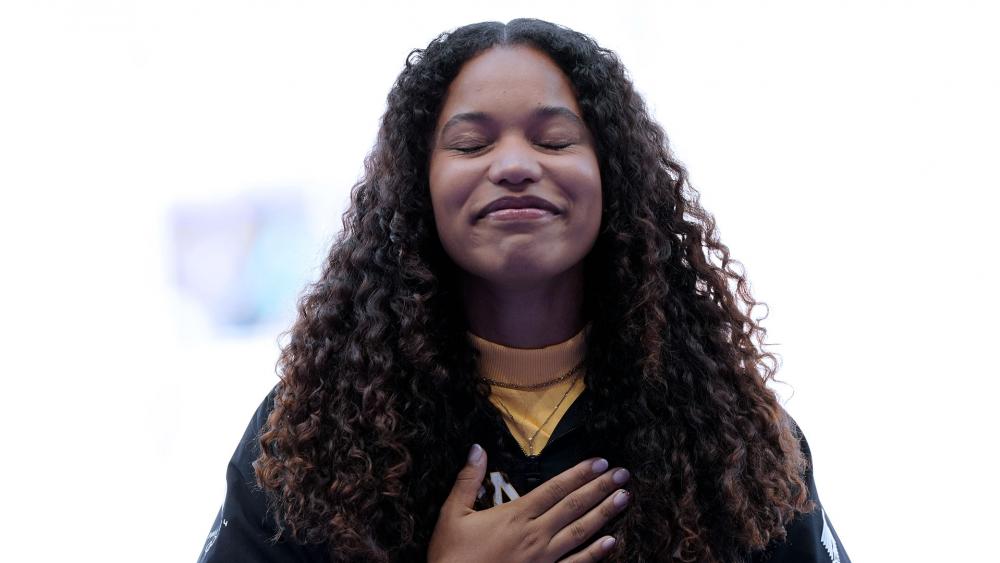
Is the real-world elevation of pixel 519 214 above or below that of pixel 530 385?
above

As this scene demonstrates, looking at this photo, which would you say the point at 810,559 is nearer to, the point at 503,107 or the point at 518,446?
the point at 518,446

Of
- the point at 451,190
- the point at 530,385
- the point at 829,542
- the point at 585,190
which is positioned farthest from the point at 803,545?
the point at 451,190

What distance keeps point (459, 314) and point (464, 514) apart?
33cm

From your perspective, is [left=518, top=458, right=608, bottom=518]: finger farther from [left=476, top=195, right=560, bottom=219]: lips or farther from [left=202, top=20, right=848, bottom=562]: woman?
[left=476, top=195, right=560, bottom=219]: lips

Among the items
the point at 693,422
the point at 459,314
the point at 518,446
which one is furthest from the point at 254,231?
the point at 693,422

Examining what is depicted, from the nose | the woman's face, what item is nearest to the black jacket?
the woman's face

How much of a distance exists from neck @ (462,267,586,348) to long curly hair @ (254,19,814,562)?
0.03 m

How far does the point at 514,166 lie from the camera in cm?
142

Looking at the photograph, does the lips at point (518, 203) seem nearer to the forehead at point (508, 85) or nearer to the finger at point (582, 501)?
the forehead at point (508, 85)

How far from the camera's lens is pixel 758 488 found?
4.91ft

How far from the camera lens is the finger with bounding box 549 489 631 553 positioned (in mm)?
1428

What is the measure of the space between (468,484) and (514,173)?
1.56 ft

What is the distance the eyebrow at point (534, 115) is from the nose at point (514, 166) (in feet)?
0.20

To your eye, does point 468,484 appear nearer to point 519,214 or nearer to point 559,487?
point 559,487
